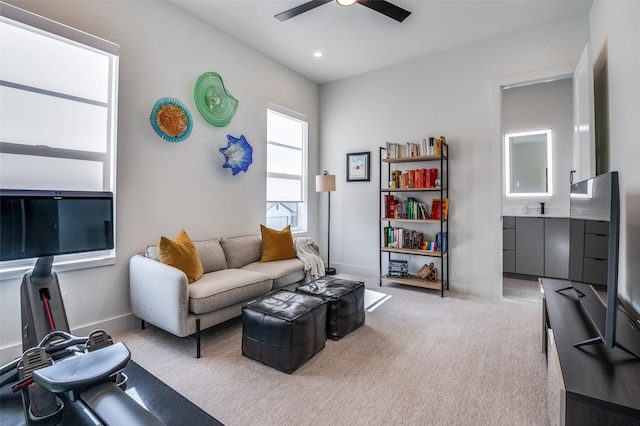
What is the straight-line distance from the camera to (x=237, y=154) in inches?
143

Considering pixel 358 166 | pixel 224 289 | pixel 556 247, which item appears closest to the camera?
pixel 224 289

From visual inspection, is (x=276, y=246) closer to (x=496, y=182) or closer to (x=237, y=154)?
(x=237, y=154)

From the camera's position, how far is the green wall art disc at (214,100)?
324 centimetres

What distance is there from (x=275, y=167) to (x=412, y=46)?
2.37 m

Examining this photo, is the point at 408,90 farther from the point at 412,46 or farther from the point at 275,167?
the point at 275,167

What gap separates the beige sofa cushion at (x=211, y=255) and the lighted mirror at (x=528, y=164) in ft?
14.6

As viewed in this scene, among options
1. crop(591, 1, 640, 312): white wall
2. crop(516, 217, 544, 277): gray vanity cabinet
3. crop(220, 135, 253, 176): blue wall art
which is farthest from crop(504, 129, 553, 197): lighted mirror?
crop(220, 135, 253, 176): blue wall art

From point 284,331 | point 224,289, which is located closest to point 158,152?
point 224,289

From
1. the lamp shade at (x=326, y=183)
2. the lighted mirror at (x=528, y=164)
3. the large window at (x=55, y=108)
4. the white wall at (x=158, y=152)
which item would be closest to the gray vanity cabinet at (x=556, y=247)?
the lighted mirror at (x=528, y=164)

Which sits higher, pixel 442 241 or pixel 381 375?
pixel 442 241

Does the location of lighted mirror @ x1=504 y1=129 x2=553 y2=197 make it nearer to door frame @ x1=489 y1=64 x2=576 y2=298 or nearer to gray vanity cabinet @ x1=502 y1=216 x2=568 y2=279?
gray vanity cabinet @ x1=502 y1=216 x2=568 y2=279

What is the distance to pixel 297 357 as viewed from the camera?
202 cm

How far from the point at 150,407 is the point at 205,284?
0.93 meters

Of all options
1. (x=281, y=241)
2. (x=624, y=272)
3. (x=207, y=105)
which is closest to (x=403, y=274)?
(x=281, y=241)
